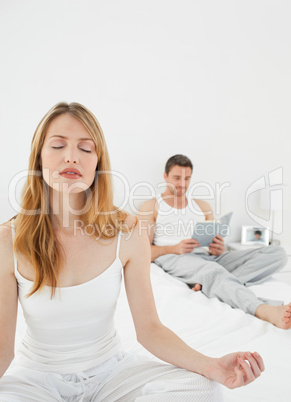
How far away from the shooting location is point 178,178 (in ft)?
8.57

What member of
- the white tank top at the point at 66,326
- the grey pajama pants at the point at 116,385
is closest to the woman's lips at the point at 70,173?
the white tank top at the point at 66,326

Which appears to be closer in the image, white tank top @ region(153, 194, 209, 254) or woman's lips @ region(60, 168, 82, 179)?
woman's lips @ region(60, 168, 82, 179)

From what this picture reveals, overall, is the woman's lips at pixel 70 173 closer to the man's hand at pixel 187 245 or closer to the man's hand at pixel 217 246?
the man's hand at pixel 187 245

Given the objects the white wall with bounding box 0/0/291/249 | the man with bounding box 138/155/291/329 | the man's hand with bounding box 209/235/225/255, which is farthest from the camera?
the white wall with bounding box 0/0/291/249

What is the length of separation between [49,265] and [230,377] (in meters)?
0.48

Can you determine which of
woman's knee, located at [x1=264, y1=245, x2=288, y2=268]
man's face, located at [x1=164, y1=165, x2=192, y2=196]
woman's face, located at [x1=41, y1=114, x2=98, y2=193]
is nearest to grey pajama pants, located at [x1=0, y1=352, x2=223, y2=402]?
woman's face, located at [x1=41, y1=114, x2=98, y2=193]

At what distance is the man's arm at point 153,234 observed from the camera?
7.37ft

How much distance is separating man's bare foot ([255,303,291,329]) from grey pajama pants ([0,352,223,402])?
0.72 metres

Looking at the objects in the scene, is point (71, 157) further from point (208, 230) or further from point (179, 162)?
point (179, 162)

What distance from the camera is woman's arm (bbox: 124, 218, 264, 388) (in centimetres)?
73

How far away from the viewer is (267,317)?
149cm

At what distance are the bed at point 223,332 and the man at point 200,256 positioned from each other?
0.24ft

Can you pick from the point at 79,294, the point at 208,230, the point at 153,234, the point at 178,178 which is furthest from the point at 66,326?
the point at 178,178

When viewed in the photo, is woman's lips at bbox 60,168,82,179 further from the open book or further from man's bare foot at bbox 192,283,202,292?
the open book
